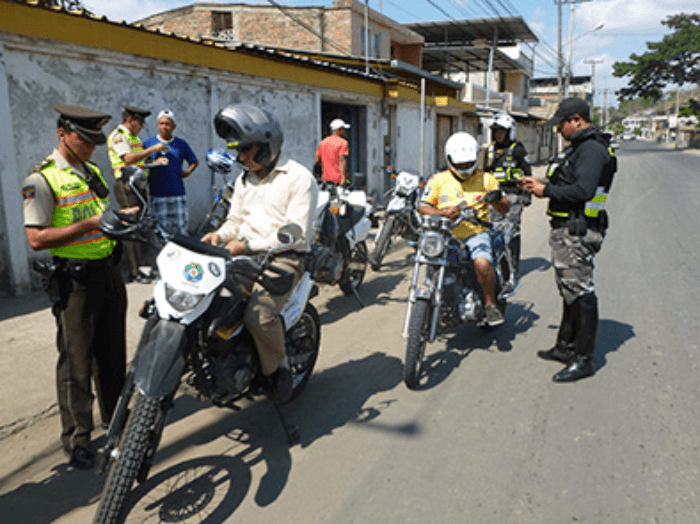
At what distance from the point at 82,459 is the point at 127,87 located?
229 inches

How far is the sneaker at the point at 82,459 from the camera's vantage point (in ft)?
10.8

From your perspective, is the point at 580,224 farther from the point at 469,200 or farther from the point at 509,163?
the point at 509,163

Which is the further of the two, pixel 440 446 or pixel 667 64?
pixel 667 64

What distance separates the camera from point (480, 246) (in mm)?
4906

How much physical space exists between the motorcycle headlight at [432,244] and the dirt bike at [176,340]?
1.57m

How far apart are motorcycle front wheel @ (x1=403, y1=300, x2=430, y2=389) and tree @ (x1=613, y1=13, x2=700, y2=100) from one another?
192 feet

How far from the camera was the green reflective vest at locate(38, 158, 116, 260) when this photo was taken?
124 inches

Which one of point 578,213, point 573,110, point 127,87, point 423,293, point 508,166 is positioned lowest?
point 423,293

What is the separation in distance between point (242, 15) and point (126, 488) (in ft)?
83.4

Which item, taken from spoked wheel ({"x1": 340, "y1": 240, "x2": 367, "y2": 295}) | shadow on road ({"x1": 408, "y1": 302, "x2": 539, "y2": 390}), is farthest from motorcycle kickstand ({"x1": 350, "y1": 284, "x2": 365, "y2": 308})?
shadow on road ({"x1": 408, "y1": 302, "x2": 539, "y2": 390})

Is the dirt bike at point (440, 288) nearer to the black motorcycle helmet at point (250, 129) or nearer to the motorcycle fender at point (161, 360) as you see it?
the black motorcycle helmet at point (250, 129)

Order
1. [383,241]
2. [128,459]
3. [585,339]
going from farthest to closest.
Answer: [383,241], [585,339], [128,459]

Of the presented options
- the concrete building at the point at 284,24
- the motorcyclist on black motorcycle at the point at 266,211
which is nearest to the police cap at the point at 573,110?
the motorcyclist on black motorcycle at the point at 266,211

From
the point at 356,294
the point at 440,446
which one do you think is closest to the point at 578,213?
the point at 440,446
